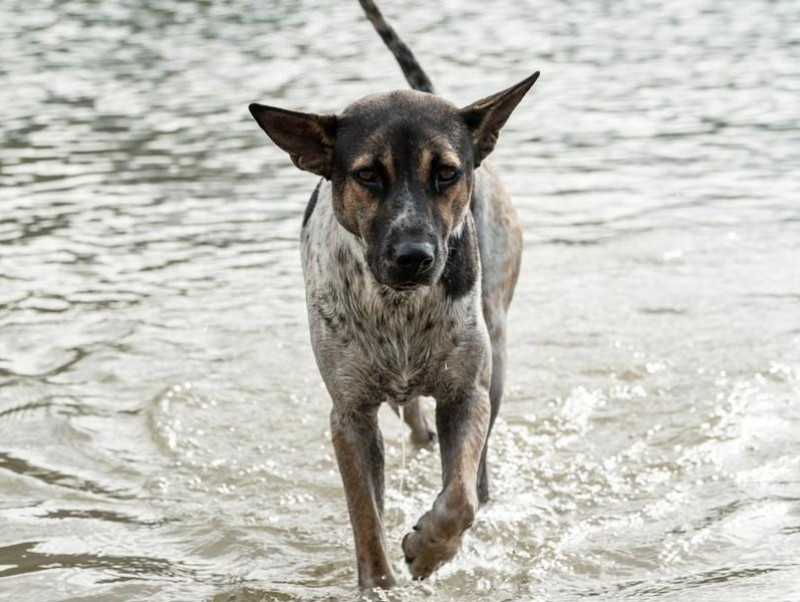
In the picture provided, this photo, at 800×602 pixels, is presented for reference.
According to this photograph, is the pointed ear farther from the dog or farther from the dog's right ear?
the dog's right ear

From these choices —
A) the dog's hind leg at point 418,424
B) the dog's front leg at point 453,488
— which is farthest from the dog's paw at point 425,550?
the dog's hind leg at point 418,424

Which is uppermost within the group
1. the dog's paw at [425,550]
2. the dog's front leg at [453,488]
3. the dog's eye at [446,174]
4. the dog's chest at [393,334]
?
the dog's eye at [446,174]

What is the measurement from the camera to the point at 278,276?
370 inches

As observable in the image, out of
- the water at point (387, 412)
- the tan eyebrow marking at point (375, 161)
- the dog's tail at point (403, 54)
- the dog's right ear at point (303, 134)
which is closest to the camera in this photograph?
the tan eyebrow marking at point (375, 161)

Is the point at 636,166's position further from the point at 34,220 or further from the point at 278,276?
the point at 34,220

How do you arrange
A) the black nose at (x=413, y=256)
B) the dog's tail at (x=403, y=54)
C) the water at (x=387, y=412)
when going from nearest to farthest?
the black nose at (x=413, y=256), the water at (x=387, y=412), the dog's tail at (x=403, y=54)

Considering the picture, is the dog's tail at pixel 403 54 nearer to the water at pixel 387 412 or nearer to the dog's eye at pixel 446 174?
the dog's eye at pixel 446 174

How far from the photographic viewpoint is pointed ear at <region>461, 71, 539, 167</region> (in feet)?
16.9

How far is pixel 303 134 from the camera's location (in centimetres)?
516

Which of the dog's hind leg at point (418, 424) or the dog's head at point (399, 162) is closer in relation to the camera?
the dog's head at point (399, 162)

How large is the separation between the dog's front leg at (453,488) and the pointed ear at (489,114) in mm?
917

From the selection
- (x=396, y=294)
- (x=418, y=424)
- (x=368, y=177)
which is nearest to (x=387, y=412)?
(x=418, y=424)

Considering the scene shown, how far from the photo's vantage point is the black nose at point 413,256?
15.3ft

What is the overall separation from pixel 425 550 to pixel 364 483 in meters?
0.37
